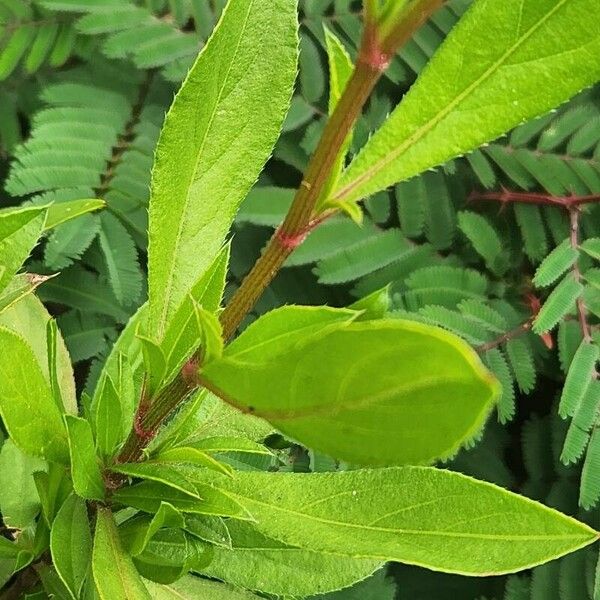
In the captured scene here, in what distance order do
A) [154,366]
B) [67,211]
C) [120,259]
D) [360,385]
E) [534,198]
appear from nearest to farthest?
[360,385] → [154,366] → [67,211] → [120,259] → [534,198]

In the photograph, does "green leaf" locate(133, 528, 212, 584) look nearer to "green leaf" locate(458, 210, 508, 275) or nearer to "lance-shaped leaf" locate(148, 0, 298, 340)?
"lance-shaped leaf" locate(148, 0, 298, 340)

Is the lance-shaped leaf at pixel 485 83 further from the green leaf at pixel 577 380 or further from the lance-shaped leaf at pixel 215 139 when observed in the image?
the green leaf at pixel 577 380

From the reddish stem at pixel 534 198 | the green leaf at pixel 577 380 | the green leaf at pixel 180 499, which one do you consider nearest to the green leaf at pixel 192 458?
the green leaf at pixel 180 499

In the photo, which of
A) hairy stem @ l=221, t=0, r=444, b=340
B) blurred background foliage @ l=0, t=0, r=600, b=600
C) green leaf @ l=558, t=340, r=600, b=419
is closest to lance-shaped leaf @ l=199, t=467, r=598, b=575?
hairy stem @ l=221, t=0, r=444, b=340

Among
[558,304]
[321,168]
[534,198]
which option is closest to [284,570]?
[321,168]

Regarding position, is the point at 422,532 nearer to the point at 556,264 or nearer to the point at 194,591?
the point at 194,591

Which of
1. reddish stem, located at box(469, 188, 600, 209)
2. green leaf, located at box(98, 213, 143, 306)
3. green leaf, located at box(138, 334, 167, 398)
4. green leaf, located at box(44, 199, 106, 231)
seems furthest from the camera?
reddish stem, located at box(469, 188, 600, 209)
